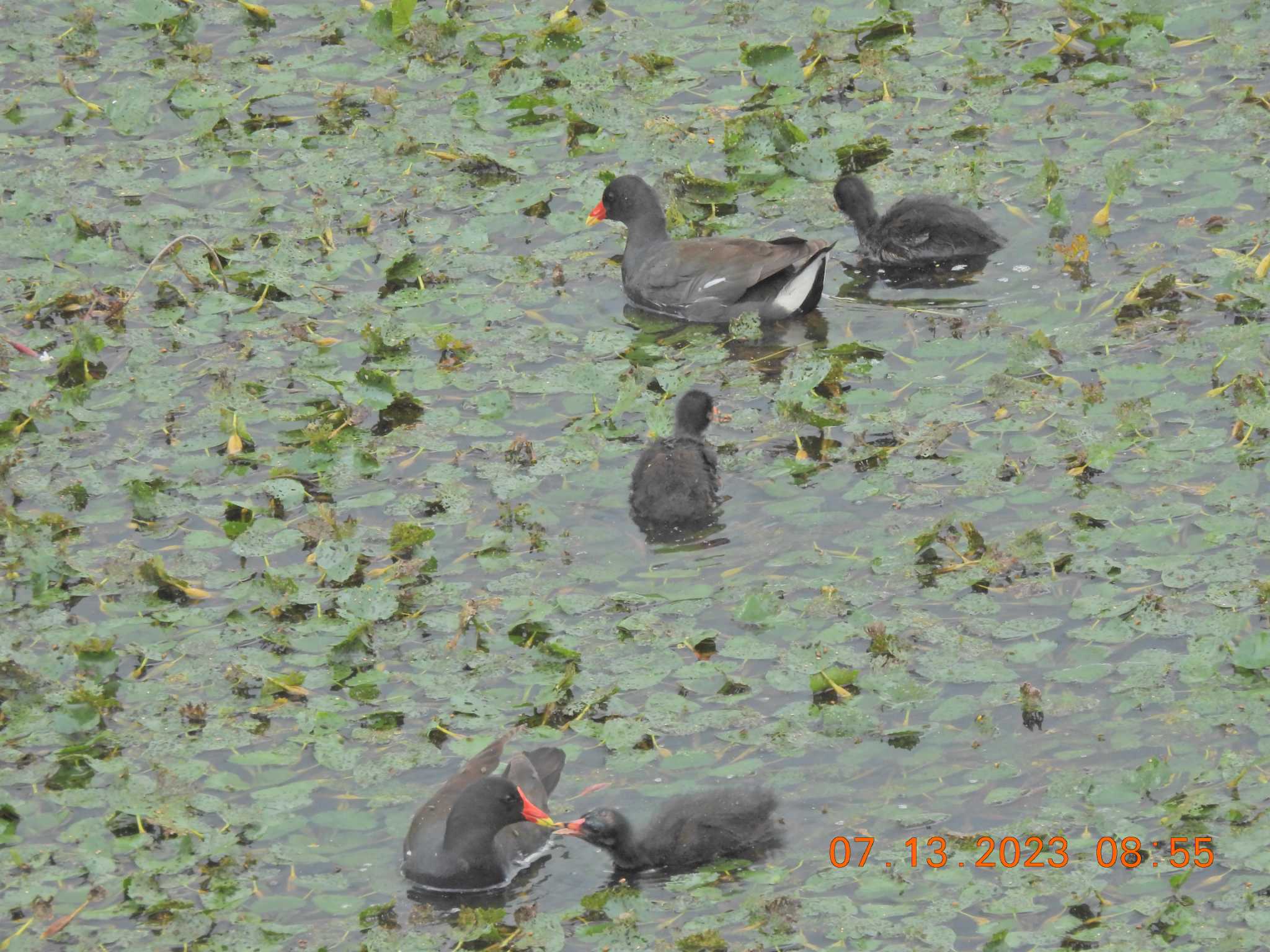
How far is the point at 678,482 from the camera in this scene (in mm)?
9406

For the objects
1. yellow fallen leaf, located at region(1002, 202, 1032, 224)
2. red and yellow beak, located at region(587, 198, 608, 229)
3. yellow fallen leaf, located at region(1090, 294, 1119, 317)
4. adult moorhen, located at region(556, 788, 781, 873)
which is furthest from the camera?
red and yellow beak, located at region(587, 198, 608, 229)

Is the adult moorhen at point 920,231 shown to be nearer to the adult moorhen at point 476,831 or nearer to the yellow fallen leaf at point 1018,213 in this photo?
the yellow fallen leaf at point 1018,213

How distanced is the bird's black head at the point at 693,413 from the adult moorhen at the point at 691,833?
2.55 metres

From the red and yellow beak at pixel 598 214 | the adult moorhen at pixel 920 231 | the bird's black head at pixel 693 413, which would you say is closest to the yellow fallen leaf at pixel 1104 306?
the adult moorhen at pixel 920 231

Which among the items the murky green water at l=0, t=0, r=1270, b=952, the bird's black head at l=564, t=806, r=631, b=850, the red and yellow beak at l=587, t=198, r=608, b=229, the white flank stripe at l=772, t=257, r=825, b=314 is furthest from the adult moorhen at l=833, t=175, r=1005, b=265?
the bird's black head at l=564, t=806, r=631, b=850

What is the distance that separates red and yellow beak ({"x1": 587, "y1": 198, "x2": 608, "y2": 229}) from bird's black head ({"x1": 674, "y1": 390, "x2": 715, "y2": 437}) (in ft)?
7.59

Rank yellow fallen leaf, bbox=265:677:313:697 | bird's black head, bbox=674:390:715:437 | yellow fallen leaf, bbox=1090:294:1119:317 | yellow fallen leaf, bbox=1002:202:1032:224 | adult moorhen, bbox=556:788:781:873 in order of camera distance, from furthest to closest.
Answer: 1. yellow fallen leaf, bbox=1002:202:1032:224
2. yellow fallen leaf, bbox=1090:294:1119:317
3. bird's black head, bbox=674:390:715:437
4. yellow fallen leaf, bbox=265:677:313:697
5. adult moorhen, bbox=556:788:781:873

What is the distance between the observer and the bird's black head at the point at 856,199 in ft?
37.9

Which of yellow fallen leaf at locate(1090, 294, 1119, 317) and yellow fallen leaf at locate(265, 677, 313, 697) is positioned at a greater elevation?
yellow fallen leaf at locate(1090, 294, 1119, 317)

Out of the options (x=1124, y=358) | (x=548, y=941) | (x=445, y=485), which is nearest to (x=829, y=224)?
(x=1124, y=358)

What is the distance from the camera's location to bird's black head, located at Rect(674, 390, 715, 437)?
32.1 feet

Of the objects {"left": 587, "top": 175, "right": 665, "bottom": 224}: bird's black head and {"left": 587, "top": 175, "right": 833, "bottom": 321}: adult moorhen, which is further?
{"left": 587, "top": 175, "right": 665, "bottom": 224}: bird's black head

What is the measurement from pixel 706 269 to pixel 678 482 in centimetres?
231

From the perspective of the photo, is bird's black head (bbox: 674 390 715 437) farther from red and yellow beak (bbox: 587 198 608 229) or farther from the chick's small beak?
the chick's small beak
